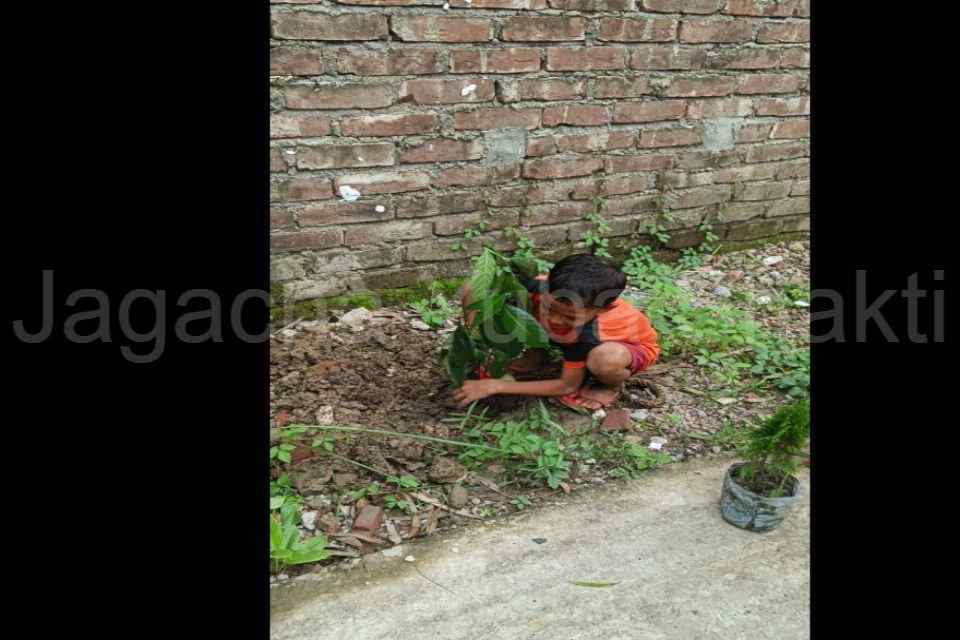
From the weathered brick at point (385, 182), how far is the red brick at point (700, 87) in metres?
1.32

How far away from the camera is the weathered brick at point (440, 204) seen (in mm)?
3186

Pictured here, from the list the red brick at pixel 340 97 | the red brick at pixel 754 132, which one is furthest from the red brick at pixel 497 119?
the red brick at pixel 754 132

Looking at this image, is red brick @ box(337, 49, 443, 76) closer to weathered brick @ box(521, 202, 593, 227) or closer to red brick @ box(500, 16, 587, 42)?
red brick @ box(500, 16, 587, 42)

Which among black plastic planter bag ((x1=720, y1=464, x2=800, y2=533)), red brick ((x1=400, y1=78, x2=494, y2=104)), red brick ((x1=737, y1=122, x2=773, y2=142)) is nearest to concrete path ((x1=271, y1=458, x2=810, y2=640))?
black plastic planter bag ((x1=720, y1=464, x2=800, y2=533))

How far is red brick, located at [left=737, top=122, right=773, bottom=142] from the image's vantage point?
12.2 ft

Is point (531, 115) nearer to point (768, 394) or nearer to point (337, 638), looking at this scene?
point (768, 394)

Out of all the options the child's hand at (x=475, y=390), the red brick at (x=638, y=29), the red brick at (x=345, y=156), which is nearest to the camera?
the child's hand at (x=475, y=390)

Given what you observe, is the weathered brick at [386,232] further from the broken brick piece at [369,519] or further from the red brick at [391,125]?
the broken brick piece at [369,519]

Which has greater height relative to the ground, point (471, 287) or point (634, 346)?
point (471, 287)

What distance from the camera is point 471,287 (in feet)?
7.83

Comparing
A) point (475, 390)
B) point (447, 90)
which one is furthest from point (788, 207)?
point (475, 390)

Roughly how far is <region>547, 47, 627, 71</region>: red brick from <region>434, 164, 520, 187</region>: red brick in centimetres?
49

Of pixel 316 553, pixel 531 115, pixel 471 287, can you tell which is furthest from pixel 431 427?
pixel 531 115

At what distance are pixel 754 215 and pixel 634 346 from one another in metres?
1.85
